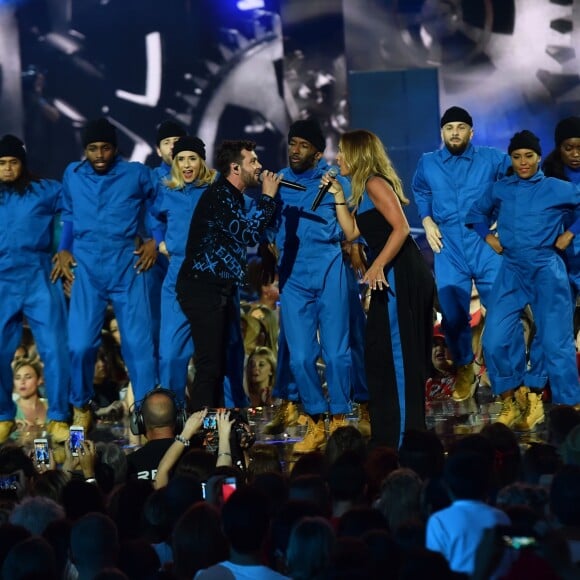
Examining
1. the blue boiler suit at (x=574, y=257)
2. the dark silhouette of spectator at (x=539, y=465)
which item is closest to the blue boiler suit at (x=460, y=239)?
the blue boiler suit at (x=574, y=257)

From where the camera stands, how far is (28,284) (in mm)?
9164

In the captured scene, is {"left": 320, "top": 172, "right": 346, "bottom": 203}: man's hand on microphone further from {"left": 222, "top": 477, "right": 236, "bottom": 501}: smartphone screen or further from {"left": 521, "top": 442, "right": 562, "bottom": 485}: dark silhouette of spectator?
→ {"left": 222, "top": 477, "right": 236, "bottom": 501}: smartphone screen

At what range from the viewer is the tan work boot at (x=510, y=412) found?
869 centimetres

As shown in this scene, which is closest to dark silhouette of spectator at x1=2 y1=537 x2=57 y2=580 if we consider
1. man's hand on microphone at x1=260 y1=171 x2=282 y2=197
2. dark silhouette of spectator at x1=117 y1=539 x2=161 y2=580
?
dark silhouette of spectator at x1=117 y1=539 x2=161 y2=580

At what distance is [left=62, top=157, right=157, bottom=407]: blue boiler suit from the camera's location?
359 inches

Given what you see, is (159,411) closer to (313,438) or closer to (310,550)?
(313,438)

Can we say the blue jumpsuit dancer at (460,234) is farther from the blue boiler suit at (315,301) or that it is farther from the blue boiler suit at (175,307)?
the blue boiler suit at (175,307)

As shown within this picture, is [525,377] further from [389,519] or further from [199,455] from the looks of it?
[389,519]

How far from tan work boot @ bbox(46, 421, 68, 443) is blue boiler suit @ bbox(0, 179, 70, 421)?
0.03m

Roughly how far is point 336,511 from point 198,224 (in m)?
2.70

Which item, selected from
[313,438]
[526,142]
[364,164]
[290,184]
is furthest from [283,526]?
[526,142]

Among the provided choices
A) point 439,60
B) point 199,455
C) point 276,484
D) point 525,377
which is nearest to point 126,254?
point 525,377

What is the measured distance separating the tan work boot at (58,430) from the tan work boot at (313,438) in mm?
1383

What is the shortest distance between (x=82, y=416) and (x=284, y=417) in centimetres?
114
